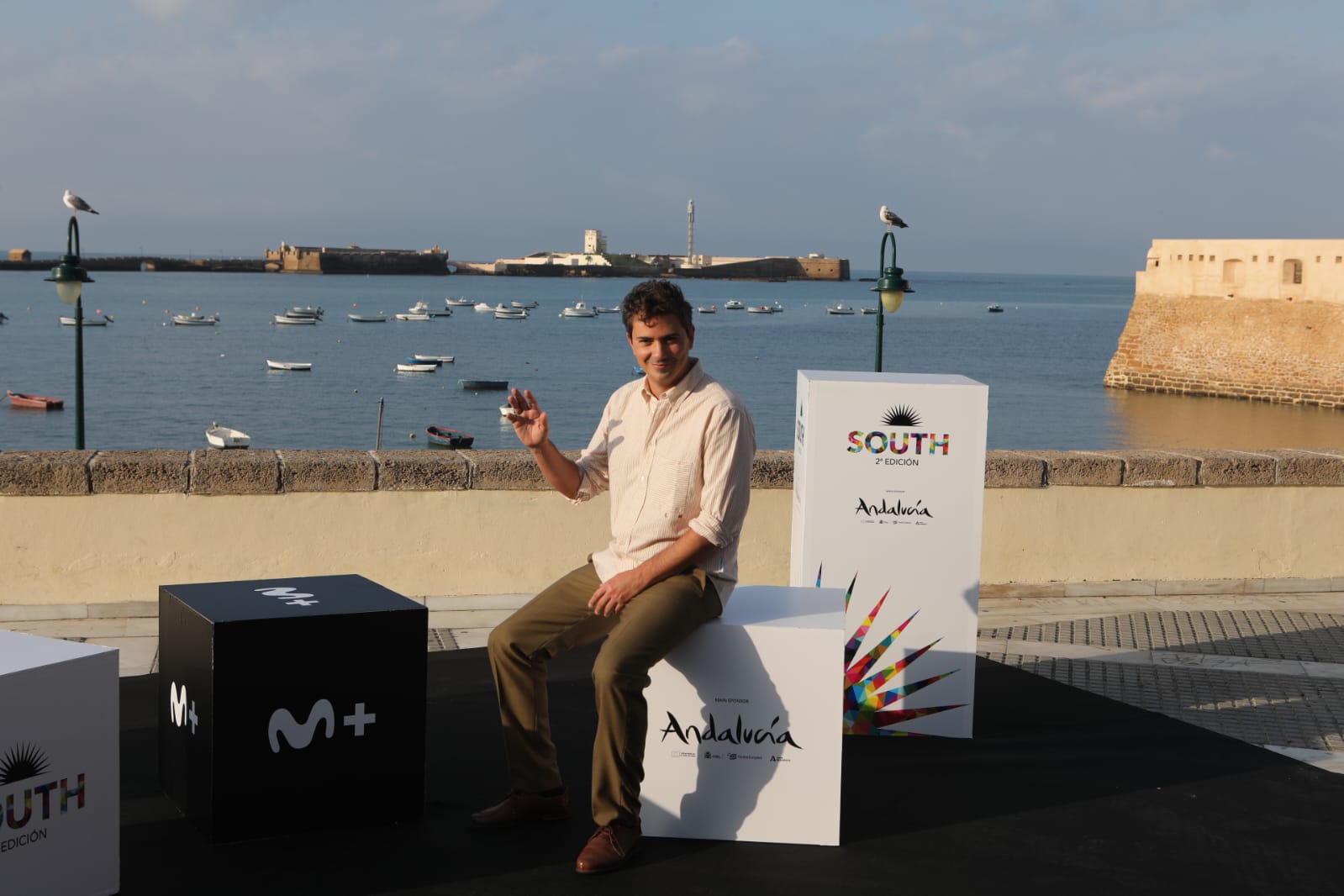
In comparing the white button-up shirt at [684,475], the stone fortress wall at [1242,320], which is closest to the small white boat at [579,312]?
the stone fortress wall at [1242,320]

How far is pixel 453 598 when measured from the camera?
8000 millimetres

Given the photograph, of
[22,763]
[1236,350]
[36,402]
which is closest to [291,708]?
[22,763]

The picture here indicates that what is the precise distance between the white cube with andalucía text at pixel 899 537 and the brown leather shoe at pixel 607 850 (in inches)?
69.9

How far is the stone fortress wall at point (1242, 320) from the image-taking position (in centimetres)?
6531

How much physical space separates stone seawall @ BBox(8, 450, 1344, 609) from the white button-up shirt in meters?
3.27

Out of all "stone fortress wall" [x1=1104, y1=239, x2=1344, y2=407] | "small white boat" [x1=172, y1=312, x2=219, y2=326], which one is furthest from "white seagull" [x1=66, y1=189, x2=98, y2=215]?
"small white boat" [x1=172, y1=312, x2=219, y2=326]

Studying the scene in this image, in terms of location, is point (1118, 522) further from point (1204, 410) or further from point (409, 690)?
point (1204, 410)

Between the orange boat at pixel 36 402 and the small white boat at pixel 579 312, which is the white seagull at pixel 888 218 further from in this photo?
the small white boat at pixel 579 312

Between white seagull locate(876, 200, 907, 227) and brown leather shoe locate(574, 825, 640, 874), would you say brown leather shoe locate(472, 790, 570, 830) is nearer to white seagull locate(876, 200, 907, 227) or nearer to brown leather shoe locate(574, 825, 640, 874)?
brown leather shoe locate(574, 825, 640, 874)

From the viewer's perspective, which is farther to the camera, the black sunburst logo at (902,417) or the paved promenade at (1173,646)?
the paved promenade at (1173,646)

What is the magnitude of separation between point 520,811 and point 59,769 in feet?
4.83

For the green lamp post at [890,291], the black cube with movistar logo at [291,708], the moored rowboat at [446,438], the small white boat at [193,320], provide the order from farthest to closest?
the small white boat at [193,320] < the moored rowboat at [446,438] < the green lamp post at [890,291] < the black cube with movistar logo at [291,708]

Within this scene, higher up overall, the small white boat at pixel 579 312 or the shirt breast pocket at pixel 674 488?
the small white boat at pixel 579 312

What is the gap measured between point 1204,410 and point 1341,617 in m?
65.8
